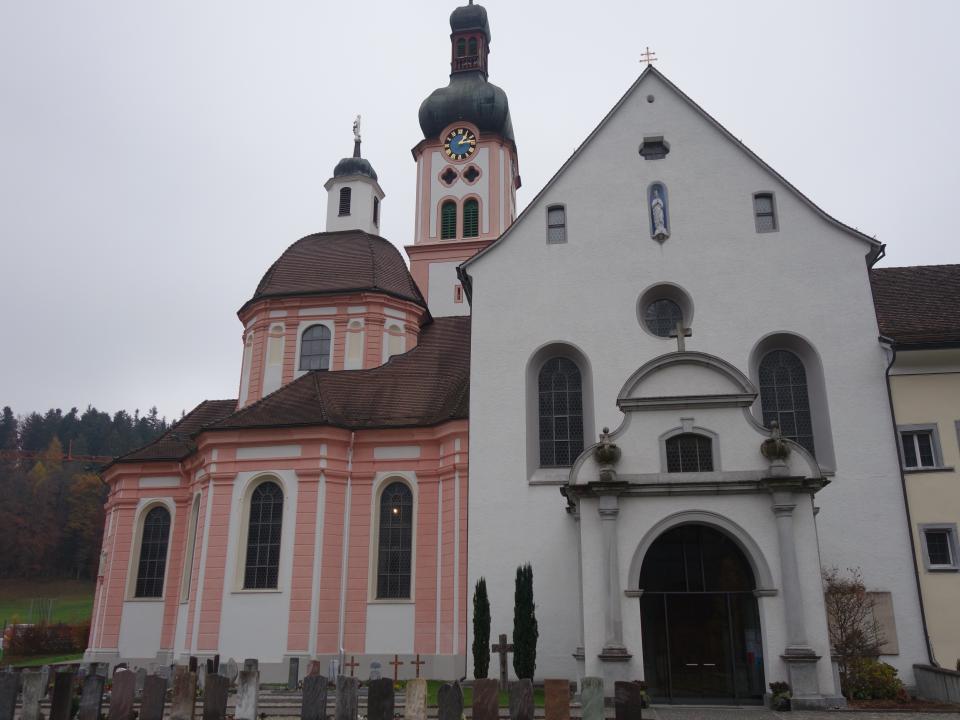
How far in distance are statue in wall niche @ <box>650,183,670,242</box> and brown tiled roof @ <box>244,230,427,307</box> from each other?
11503 mm

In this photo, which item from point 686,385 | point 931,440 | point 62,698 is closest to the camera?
point 62,698

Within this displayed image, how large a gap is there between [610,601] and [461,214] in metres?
28.3

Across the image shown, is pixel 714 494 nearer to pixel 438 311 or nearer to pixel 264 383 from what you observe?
pixel 264 383

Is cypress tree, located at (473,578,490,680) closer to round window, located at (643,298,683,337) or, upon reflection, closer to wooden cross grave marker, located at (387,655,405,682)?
wooden cross grave marker, located at (387,655,405,682)

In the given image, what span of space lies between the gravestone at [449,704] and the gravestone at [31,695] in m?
5.86

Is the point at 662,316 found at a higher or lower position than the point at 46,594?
higher

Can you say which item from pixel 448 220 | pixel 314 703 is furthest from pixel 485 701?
pixel 448 220

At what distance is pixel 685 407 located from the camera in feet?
61.1

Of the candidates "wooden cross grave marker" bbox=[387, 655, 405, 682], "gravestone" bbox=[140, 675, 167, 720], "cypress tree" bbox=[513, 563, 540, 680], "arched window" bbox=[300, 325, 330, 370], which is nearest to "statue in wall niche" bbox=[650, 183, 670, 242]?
"cypress tree" bbox=[513, 563, 540, 680]

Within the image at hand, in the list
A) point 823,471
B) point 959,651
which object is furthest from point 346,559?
point 959,651

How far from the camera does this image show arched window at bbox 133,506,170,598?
94.6 feet

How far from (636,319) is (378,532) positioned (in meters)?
9.96

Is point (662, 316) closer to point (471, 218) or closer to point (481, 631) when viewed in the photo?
point (481, 631)

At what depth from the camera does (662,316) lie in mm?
22953
